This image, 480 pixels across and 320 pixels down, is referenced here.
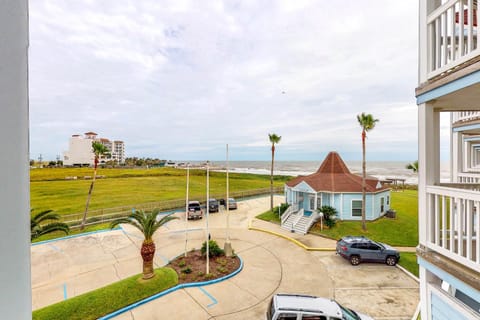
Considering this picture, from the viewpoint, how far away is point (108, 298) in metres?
7.56

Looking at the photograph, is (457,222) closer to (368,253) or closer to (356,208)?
(368,253)

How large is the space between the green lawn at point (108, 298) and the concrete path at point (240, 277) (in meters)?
0.57

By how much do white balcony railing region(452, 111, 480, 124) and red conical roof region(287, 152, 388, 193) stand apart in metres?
11.5

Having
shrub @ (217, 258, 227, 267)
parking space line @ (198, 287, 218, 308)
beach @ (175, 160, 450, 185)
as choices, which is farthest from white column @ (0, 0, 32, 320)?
beach @ (175, 160, 450, 185)

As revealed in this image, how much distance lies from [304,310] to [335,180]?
14.4 meters

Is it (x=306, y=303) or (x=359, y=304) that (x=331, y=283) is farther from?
(x=306, y=303)

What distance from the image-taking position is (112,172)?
42594 mm

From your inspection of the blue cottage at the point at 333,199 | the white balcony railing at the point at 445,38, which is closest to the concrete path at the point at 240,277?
the blue cottage at the point at 333,199

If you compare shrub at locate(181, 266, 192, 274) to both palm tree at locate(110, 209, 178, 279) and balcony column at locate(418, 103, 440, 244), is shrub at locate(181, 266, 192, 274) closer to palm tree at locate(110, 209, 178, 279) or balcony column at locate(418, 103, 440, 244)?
palm tree at locate(110, 209, 178, 279)

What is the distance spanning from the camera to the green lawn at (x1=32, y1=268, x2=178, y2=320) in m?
6.79

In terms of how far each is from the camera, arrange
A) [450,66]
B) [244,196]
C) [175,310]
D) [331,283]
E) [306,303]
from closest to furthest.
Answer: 1. [450,66]
2. [306,303]
3. [175,310]
4. [331,283]
5. [244,196]

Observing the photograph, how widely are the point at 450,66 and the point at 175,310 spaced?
913 cm

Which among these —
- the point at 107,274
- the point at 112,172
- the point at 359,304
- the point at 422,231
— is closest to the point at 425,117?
the point at 422,231

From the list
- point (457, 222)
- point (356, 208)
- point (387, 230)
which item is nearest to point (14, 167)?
point (457, 222)
